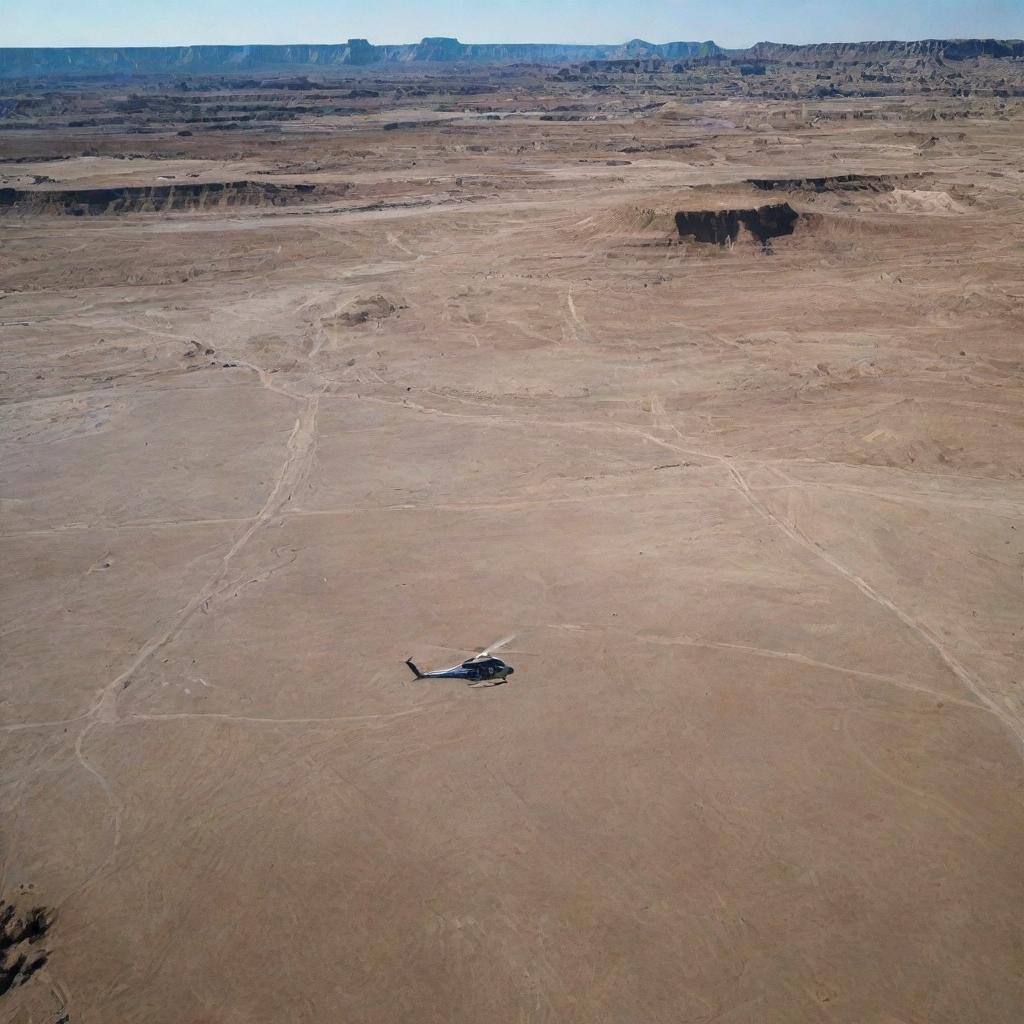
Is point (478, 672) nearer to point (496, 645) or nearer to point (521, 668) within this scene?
point (521, 668)

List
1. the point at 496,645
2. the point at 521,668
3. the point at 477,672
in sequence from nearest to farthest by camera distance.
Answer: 1. the point at 477,672
2. the point at 521,668
3. the point at 496,645

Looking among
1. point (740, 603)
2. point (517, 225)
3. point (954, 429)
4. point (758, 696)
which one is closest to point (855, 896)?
point (758, 696)

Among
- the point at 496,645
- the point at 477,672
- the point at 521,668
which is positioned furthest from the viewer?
the point at 496,645

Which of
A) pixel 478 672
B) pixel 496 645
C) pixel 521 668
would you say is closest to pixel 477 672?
pixel 478 672

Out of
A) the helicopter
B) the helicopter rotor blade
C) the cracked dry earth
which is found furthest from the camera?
the helicopter rotor blade

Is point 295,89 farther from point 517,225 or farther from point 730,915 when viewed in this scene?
point 730,915

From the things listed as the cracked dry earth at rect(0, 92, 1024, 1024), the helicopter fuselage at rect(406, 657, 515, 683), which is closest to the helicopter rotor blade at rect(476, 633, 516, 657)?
the cracked dry earth at rect(0, 92, 1024, 1024)

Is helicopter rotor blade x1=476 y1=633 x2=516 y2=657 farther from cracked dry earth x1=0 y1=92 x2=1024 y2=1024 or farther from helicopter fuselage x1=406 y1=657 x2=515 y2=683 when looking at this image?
helicopter fuselage x1=406 y1=657 x2=515 y2=683
